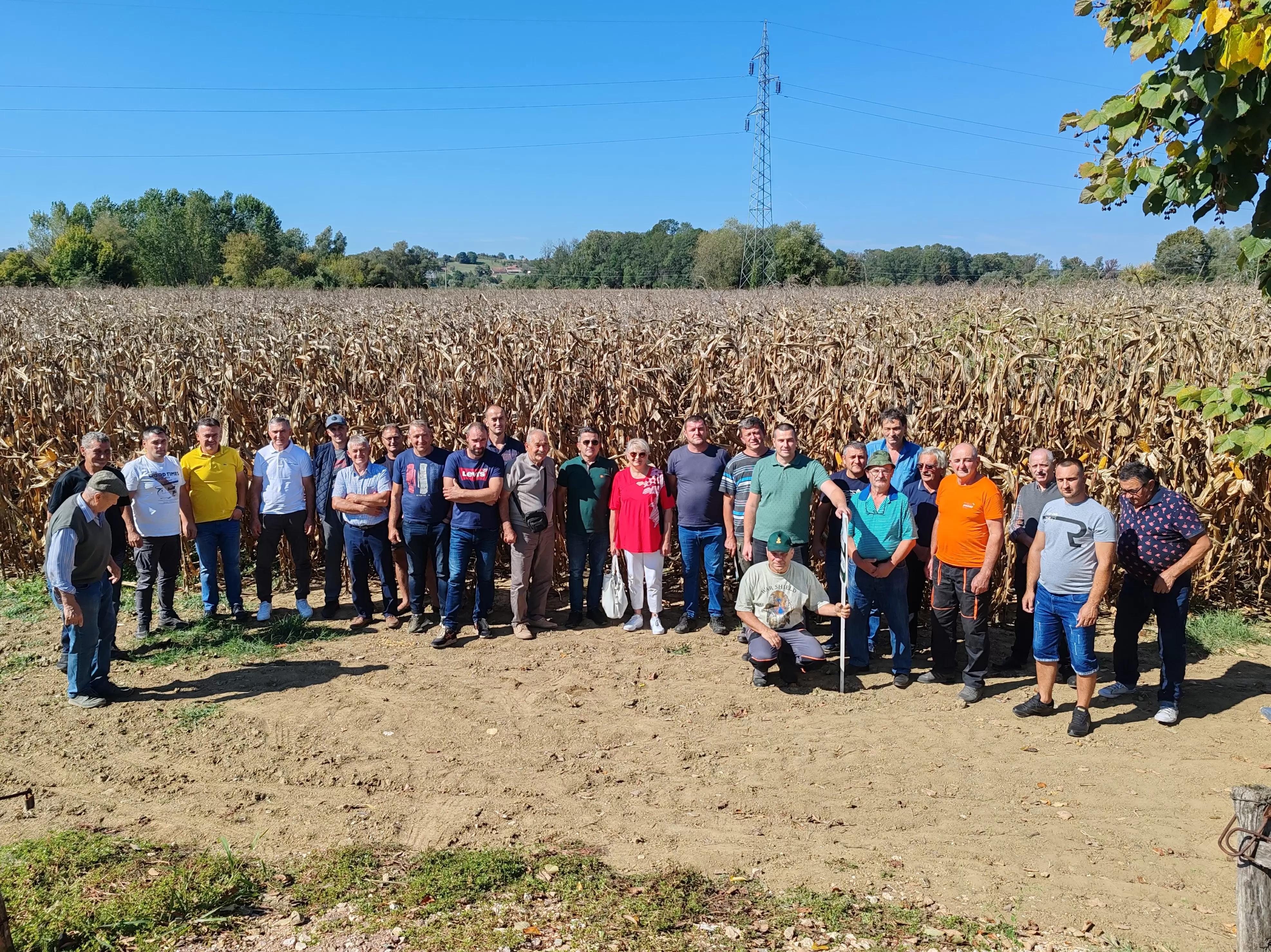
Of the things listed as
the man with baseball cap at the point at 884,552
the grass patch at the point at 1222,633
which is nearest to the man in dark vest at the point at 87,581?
the man with baseball cap at the point at 884,552

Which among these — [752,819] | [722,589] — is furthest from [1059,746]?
[722,589]

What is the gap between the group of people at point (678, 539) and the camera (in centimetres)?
621

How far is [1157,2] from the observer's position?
10.9 feet

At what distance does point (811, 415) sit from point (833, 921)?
216 inches

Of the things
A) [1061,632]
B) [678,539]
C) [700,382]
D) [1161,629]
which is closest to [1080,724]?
[1061,632]

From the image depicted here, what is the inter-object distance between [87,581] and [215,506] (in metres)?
1.87

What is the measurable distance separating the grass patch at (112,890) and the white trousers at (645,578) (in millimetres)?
4343

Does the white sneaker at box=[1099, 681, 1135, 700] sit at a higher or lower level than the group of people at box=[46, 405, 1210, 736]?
lower

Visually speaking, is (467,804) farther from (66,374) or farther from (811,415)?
(66,374)

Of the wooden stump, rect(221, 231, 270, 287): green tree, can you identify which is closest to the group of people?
the wooden stump

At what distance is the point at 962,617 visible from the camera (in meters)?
6.76

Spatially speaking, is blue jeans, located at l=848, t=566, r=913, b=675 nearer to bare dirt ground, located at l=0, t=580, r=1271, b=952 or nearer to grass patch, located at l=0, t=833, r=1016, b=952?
bare dirt ground, located at l=0, t=580, r=1271, b=952

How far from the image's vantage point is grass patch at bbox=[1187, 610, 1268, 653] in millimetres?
7664

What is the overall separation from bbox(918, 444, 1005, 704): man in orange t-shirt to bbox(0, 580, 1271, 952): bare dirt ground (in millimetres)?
452
